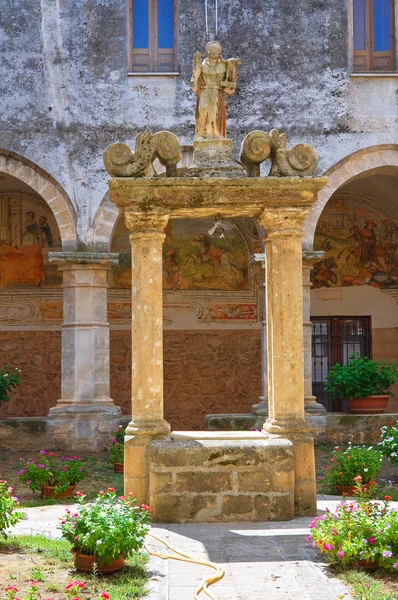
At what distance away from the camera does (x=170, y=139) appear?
714 centimetres

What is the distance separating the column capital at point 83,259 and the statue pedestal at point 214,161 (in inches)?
172

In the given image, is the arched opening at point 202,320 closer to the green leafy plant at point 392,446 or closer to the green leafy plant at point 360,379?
the green leafy plant at point 360,379

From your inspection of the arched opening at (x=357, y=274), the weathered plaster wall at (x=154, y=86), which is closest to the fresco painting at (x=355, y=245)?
the arched opening at (x=357, y=274)

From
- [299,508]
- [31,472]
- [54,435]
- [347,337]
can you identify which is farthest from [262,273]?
[299,508]

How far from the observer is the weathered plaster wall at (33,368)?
45.7 feet

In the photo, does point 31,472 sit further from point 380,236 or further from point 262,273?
point 380,236

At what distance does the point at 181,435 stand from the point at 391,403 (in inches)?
313

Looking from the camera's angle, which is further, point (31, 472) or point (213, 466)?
point (31, 472)

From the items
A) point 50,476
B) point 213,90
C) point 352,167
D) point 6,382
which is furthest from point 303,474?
point 352,167

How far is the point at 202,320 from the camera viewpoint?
47.4 ft

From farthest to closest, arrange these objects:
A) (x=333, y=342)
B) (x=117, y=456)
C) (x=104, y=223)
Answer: (x=333, y=342)
(x=104, y=223)
(x=117, y=456)

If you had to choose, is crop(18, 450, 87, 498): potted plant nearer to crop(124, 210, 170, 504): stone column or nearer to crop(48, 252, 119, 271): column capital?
crop(124, 210, 170, 504): stone column

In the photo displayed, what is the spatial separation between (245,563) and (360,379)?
22.6 ft

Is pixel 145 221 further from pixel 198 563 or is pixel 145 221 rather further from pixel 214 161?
pixel 198 563
